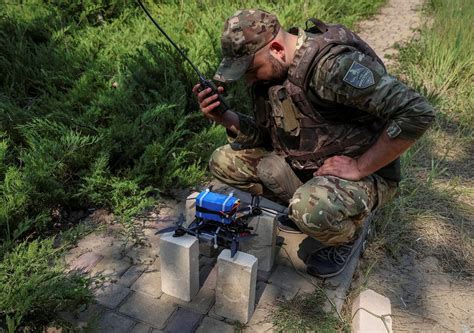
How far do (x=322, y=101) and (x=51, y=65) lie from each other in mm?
2994

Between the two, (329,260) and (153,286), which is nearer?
(153,286)

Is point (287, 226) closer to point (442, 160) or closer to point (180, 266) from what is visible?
point (180, 266)

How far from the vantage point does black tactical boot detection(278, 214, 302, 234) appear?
2.85 metres

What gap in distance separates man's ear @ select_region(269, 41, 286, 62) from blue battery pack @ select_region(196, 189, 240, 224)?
737 millimetres

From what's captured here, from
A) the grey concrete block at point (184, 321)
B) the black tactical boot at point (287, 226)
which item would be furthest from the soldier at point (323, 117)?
the grey concrete block at point (184, 321)

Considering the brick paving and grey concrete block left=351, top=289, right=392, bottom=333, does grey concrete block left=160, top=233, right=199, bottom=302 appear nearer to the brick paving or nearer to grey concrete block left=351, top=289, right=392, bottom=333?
the brick paving

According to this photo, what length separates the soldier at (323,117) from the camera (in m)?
1.97

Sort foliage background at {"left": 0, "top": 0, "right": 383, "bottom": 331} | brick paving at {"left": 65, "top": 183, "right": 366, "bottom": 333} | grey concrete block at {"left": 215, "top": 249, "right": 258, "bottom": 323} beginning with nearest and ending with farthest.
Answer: grey concrete block at {"left": 215, "top": 249, "right": 258, "bottom": 323} → brick paving at {"left": 65, "top": 183, "right": 366, "bottom": 333} → foliage background at {"left": 0, "top": 0, "right": 383, "bottom": 331}

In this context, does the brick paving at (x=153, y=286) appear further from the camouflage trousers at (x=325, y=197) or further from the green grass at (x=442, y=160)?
the green grass at (x=442, y=160)

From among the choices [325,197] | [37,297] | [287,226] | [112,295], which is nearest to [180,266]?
[112,295]

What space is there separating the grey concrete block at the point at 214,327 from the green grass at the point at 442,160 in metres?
1.22

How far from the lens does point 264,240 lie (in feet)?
8.13

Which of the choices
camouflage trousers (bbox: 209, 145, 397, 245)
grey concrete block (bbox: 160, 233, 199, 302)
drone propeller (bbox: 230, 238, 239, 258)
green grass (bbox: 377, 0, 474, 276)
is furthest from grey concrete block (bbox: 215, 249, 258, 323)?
green grass (bbox: 377, 0, 474, 276)

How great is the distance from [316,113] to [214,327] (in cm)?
117
